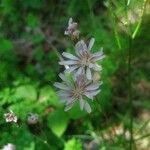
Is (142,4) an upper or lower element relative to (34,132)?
upper

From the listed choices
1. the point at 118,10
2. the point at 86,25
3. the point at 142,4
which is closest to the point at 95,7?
the point at 86,25

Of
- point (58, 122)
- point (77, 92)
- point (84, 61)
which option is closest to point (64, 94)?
point (77, 92)

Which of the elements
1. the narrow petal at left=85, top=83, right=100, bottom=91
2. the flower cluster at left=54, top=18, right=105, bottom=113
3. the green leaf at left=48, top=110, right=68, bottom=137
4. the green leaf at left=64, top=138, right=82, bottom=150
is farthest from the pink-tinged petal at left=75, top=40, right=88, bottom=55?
the green leaf at left=48, top=110, right=68, bottom=137

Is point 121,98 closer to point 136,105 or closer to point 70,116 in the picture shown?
point 136,105

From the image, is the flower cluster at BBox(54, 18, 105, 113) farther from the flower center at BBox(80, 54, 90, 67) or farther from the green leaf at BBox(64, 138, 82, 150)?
the green leaf at BBox(64, 138, 82, 150)

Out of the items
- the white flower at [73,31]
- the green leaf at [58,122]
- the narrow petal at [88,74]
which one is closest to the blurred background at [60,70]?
the green leaf at [58,122]

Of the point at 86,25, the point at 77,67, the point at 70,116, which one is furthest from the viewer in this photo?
the point at 86,25

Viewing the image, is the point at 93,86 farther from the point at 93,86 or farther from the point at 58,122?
the point at 58,122
